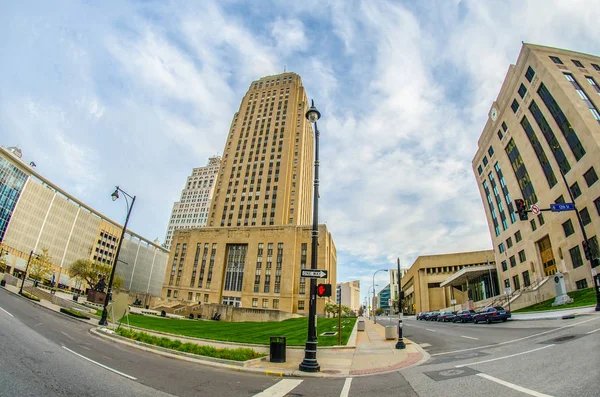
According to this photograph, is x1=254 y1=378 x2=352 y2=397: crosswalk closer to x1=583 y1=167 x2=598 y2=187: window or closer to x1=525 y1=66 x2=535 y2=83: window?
x1=583 y1=167 x2=598 y2=187: window

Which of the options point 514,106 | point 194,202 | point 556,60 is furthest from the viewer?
point 194,202

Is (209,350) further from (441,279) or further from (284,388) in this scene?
(441,279)

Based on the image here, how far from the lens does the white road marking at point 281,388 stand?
725 centimetres

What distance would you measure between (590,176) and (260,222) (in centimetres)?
6669

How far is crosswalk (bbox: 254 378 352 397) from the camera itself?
7.25 m

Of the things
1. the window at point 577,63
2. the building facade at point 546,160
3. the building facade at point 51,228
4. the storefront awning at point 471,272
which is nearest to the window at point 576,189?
the building facade at point 546,160

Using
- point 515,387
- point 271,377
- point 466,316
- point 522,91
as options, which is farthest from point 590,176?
point 271,377

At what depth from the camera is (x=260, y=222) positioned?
80438 mm

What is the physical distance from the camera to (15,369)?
682 centimetres

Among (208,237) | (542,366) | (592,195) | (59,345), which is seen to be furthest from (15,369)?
(208,237)

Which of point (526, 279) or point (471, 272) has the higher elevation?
point (471, 272)

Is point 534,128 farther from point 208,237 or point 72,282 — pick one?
point 72,282

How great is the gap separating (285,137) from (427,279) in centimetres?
6508

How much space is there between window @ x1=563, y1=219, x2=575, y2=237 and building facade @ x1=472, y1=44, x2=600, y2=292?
0.38 feet
